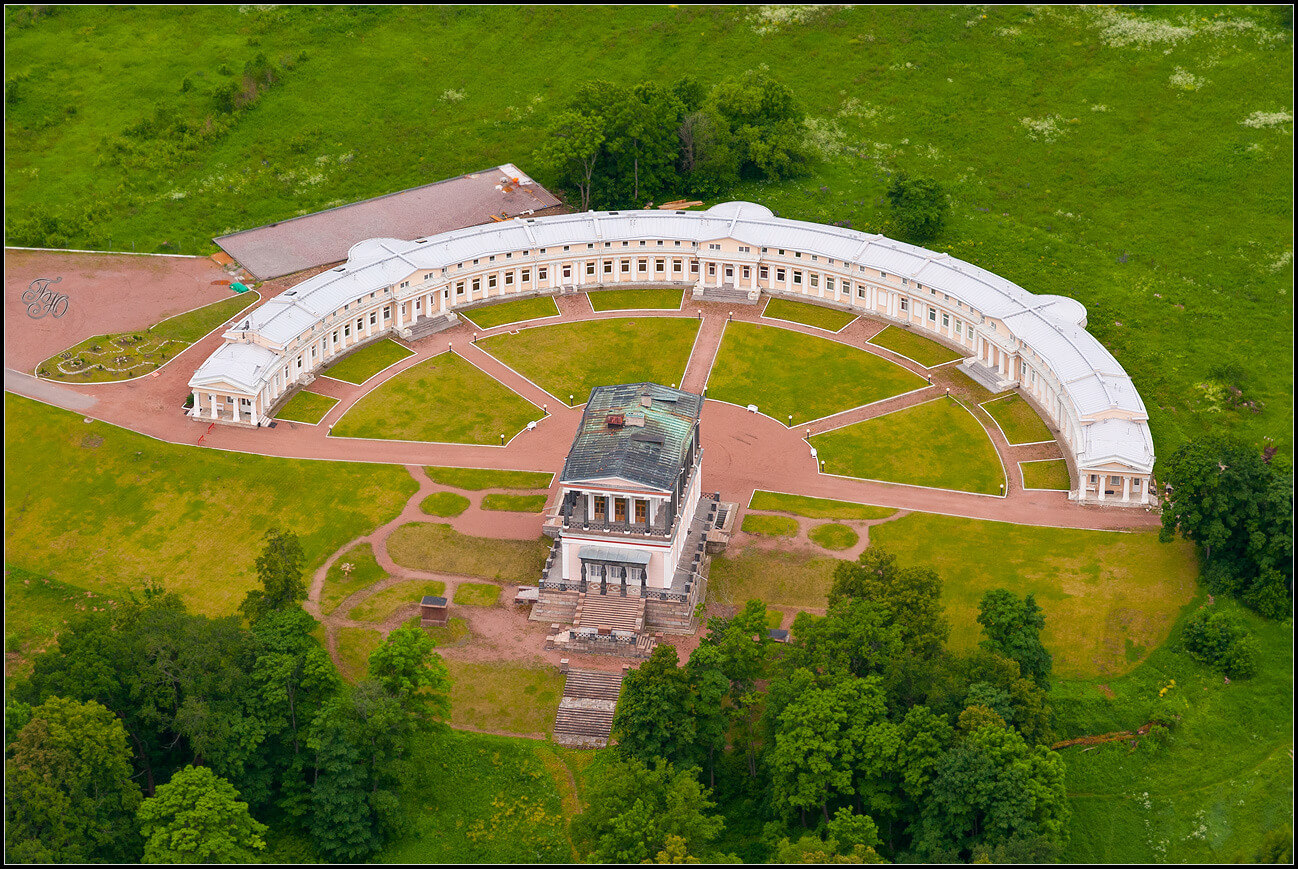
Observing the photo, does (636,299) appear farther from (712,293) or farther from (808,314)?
(808,314)

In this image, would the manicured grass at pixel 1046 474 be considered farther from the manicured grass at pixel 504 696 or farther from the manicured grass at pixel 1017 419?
the manicured grass at pixel 504 696

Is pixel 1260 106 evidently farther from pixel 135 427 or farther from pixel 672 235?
pixel 135 427

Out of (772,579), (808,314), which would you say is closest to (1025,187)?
(808,314)

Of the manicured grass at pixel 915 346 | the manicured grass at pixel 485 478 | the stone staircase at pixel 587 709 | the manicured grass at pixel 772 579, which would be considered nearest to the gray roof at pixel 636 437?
the manicured grass at pixel 485 478

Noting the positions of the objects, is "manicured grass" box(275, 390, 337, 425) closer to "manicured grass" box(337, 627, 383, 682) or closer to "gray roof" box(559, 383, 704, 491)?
"gray roof" box(559, 383, 704, 491)

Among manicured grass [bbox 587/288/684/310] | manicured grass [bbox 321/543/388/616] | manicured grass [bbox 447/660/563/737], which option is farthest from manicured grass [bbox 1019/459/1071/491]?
manicured grass [bbox 321/543/388/616]

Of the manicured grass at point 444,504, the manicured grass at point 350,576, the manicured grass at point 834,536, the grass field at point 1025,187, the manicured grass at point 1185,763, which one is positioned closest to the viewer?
the manicured grass at point 1185,763
